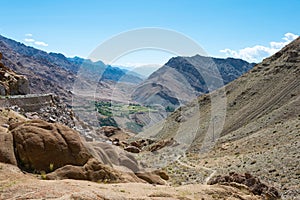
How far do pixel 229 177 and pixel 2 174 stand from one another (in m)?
15.1

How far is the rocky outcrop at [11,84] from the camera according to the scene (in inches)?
1714

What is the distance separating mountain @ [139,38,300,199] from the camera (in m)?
36.9

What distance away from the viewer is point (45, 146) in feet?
67.9

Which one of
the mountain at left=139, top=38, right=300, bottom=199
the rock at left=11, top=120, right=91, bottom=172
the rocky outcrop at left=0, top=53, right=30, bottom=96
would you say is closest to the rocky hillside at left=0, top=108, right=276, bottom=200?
the rock at left=11, top=120, right=91, bottom=172

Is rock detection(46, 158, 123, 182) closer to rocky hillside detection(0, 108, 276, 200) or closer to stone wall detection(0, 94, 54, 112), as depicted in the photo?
rocky hillside detection(0, 108, 276, 200)

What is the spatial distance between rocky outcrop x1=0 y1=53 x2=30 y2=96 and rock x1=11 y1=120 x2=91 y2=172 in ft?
76.3

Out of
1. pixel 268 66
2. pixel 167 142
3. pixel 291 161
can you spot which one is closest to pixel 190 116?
pixel 268 66

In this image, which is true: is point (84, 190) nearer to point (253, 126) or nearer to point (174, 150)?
point (174, 150)

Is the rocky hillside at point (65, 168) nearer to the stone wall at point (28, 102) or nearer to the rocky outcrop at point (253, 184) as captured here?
the rocky outcrop at point (253, 184)

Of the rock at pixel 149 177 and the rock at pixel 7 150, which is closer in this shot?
A: the rock at pixel 7 150

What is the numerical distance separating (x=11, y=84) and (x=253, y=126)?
140 ft

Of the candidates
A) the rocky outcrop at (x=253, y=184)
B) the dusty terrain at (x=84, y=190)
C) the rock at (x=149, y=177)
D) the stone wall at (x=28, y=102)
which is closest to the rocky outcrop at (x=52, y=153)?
the dusty terrain at (x=84, y=190)

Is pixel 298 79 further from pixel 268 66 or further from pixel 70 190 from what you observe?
pixel 70 190

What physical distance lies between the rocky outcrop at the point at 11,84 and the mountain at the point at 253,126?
25.1 metres
